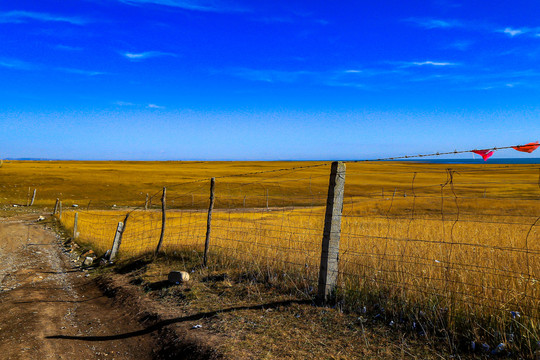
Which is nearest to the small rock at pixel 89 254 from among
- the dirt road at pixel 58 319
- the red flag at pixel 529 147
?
the dirt road at pixel 58 319

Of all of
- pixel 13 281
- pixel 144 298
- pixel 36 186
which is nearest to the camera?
pixel 144 298

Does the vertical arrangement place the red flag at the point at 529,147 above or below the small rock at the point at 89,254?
above

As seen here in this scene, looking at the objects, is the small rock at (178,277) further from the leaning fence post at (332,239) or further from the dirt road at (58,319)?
the leaning fence post at (332,239)

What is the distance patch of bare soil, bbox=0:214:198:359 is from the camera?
17.2 feet

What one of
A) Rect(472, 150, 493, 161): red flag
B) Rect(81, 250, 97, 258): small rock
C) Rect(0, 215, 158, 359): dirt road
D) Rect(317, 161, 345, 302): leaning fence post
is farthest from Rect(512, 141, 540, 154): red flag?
Rect(81, 250, 97, 258): small rock

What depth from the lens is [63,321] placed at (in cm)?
646

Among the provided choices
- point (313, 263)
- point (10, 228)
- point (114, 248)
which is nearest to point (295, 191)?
point (10, 228)

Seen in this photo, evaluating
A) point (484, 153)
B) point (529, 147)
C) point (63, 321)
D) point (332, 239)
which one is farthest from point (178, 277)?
point (529, 147)

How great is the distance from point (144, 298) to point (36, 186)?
51653 millimetres

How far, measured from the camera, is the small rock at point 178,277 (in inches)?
298

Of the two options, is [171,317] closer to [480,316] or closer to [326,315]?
[326,315]

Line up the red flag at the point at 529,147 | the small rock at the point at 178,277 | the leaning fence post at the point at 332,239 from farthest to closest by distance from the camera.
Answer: the small rock at the point at 178,277, the leaning fence post at the point at 332,239, the red flag at the point at 529,147

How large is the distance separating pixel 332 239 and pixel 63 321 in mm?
4935

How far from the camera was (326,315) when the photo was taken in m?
5.41
